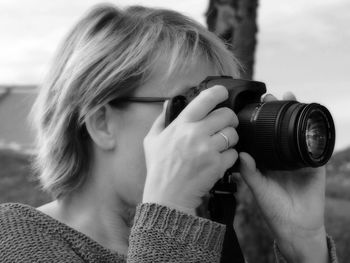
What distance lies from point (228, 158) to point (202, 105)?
5.2 inches

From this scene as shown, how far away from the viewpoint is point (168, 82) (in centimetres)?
174

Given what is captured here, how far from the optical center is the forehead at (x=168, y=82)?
68.4 inches

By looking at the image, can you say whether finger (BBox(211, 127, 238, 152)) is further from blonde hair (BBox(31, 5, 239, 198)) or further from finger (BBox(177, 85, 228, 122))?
blonde hair (BBox(31, 5, 239, 198))

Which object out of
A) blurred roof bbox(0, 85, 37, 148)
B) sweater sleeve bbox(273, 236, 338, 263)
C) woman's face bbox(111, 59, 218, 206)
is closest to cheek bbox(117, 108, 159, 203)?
woman's face bbox(111, 59, 218, 206)

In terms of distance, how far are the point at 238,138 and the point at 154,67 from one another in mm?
273

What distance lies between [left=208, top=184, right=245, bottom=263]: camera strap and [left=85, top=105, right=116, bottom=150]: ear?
0.91 ft

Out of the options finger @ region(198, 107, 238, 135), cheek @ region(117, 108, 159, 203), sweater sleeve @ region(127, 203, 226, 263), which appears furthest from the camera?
cheek @ region(117, 108, 159, 203)

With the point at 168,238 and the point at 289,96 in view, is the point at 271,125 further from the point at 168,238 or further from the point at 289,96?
the point at 168,238

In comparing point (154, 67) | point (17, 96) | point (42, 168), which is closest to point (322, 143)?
point (154, 67)

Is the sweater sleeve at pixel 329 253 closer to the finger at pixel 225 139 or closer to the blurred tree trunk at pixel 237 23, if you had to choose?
the finger at pixel 225 139

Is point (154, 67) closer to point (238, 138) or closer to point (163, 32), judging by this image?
point (163, 32)

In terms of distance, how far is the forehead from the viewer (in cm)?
174

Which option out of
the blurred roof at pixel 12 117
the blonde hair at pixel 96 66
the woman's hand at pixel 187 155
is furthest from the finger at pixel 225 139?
the blurred roof at pixel 12 117

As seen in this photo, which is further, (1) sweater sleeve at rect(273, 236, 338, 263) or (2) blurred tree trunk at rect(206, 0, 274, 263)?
(2) blurred tree trunk at rect(206, 0, 274, 263)
